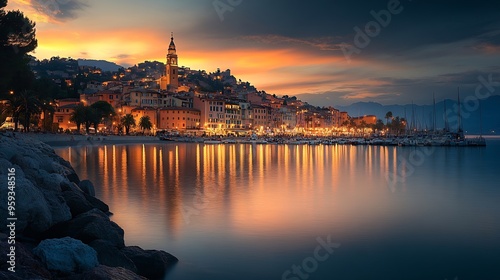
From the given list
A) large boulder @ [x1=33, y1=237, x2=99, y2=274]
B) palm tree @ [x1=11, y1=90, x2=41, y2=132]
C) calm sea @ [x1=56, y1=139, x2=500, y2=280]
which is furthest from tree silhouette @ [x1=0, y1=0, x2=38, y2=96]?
palm tree @ [x1=11, y1=90, x2=41, y2=132]

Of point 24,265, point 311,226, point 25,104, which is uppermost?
point 25,104

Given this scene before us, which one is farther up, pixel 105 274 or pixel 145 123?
pixel 145 123

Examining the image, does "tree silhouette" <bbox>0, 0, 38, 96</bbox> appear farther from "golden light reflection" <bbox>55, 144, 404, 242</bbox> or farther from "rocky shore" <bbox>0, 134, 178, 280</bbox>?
"rocky shore" <bbox>0, 134, 178, 280</bbox>

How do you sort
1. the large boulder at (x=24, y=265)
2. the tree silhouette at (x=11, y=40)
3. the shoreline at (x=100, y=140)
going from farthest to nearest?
1. the shoreline at (x=100, y=140)
2. the tree silhouette at (x=11, y=40)
3. the large boulder at (x=24, y=265)

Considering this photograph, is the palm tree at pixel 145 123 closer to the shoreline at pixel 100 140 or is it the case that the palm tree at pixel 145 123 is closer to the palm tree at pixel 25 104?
the shoreline at pixel 100 140

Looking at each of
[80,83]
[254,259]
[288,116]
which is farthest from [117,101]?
[254,259]

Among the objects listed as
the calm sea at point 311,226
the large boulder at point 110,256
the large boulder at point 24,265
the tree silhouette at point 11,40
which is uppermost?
the tree silhouette at point 11,40

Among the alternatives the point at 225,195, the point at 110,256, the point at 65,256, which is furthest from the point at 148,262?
the point at 225,195

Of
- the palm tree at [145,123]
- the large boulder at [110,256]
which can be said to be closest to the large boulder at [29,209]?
the large boulder at [110,256]

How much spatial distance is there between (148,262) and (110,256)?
3.95ft

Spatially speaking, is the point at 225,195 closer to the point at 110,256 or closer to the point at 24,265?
the point at 110,256

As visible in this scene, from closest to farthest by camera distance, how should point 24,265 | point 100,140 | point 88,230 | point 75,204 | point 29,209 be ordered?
point 24,265, point 29,209, point 88,230, point 75,204, point 100,140

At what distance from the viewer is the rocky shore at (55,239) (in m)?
6.22

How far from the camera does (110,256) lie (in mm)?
7863
